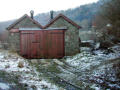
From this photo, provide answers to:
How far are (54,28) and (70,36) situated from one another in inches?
83.4

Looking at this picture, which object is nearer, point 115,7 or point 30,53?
point 115,7

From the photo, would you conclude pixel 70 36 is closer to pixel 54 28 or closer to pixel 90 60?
pixel 54 28

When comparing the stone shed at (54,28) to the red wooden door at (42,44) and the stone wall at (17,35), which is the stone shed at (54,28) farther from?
the red wooden door at (42,44)

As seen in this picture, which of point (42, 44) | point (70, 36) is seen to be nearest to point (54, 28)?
point (70, 36)

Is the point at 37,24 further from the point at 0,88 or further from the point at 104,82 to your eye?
the point at 0,88

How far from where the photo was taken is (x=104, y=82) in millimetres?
8484

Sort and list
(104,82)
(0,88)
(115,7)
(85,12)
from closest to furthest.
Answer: (0,88)
(104,82)
(115,7)
(85,12)

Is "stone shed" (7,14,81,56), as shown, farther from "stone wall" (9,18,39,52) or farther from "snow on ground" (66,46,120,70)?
"snow on ground" (66,46,120,70)

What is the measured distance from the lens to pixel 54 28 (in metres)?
19.2

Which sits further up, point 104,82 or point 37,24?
point 37,24

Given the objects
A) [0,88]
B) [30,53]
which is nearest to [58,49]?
[30,53]

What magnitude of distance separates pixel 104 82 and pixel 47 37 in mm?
11709

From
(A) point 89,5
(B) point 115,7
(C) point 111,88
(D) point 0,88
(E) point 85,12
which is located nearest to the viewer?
(D) point 0,88

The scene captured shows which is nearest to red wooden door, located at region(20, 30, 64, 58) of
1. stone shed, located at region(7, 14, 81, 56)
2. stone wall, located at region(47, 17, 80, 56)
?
stone shed, located at region(7, 14, 81, 56)
